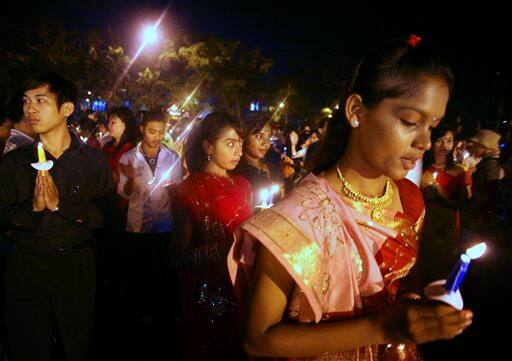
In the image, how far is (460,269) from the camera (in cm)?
113

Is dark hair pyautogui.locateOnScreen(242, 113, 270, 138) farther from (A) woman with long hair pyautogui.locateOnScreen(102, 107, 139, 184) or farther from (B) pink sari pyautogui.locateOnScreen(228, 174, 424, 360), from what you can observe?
(B) pink sari pyautogui.locateOnScreen(228, 174, 424, 360)

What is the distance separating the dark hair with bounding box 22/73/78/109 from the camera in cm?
312

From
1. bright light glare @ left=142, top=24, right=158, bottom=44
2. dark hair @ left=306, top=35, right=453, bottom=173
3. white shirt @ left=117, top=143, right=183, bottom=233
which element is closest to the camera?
dark hair @ left=306, top=35, right=453, bottom=173

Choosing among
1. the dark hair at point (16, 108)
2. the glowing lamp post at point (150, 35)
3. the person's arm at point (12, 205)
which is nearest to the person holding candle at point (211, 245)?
the person's arm at point (12, 205)

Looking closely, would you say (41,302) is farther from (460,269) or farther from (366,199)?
(460,269)

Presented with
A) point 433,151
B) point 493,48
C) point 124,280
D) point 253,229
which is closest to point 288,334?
point 253,229

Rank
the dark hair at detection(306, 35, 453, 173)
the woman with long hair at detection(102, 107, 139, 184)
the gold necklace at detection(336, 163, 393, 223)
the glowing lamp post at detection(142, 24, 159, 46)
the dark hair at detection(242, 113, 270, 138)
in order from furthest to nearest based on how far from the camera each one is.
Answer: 1. the glowing lamp post at detection(142, 24, 159, 46)
2. the woman with long hair at detection(102, 107, 139, 184)
3. the dark hair at detection(242, 113, 270, 138)
4. the gold necklace at detection(336, 163, 393, 223)
5. the dark hair at detection(306, 35, 453, 173)

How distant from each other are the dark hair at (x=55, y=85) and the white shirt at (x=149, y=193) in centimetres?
176

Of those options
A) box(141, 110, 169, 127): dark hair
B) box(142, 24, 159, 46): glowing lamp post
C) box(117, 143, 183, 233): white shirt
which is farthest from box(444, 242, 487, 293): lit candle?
box(142, 24, 159, 46): glowing lamp post

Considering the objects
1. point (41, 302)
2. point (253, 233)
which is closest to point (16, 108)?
point (41, 302)

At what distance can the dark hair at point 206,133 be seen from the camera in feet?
11.6

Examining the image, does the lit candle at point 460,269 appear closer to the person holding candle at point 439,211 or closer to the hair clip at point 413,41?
the hair clip at point 413,41

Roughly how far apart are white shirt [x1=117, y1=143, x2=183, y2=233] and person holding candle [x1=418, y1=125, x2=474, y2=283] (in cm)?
311

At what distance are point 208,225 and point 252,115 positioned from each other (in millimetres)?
2197
